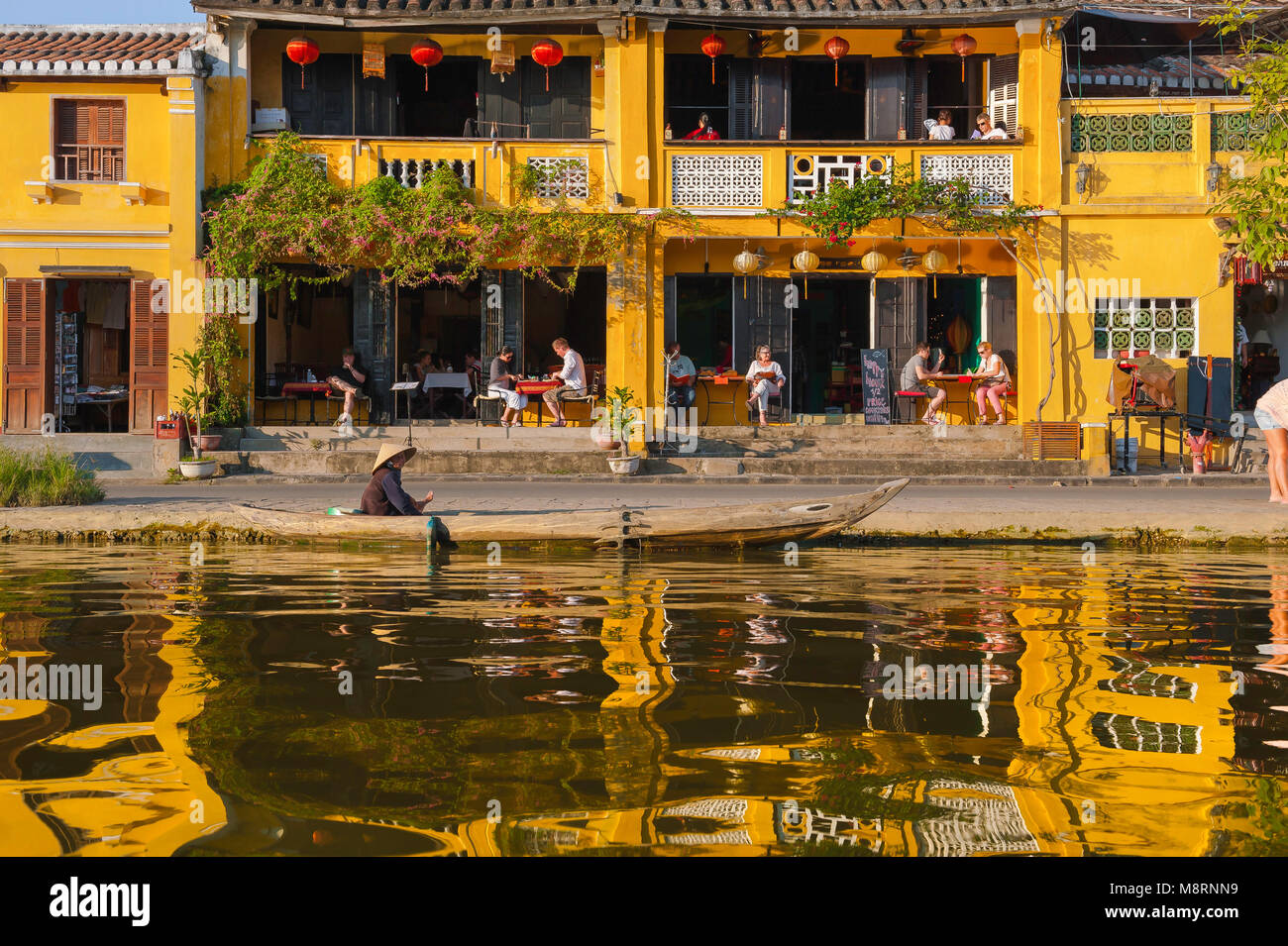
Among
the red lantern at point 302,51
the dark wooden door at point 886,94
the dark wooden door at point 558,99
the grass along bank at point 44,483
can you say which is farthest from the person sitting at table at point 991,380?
the grass along bank at point 44,483

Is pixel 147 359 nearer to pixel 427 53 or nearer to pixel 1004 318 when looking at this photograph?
pixel 427 53

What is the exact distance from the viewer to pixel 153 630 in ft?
25.5

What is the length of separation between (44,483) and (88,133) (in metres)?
10.5

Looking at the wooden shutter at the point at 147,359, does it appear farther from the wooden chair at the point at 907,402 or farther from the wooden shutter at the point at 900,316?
the wooden chair at the point at 907,402

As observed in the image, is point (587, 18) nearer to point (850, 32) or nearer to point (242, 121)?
point (850, 32)

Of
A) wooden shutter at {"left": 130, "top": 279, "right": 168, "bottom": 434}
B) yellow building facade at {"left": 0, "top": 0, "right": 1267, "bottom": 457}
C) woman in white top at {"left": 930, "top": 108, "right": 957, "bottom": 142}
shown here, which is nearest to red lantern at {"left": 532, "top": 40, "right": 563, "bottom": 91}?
yellow building facade at {"left": 0, "top": 0, "right": 1267, "bottom": 457}

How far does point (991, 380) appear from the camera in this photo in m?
22.2

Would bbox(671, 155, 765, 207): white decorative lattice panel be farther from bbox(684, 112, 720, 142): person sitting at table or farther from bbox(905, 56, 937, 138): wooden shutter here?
bbox(905, 56, 937, 138): wooden shutter

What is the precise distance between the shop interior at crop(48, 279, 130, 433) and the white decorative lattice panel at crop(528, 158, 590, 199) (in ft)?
24.3

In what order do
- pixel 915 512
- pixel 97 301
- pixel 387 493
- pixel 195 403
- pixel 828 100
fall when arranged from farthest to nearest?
pixel 828 100 < pixel 97 301 < pixel 195 403 < pixel 915 512 < pixel 387 493

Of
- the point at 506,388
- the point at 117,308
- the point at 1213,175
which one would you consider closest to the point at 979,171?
the point at 1213,175

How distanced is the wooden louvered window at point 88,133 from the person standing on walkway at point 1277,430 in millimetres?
17885

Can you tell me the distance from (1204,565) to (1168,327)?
1252 cm

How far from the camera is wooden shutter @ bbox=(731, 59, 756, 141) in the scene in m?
23.0
